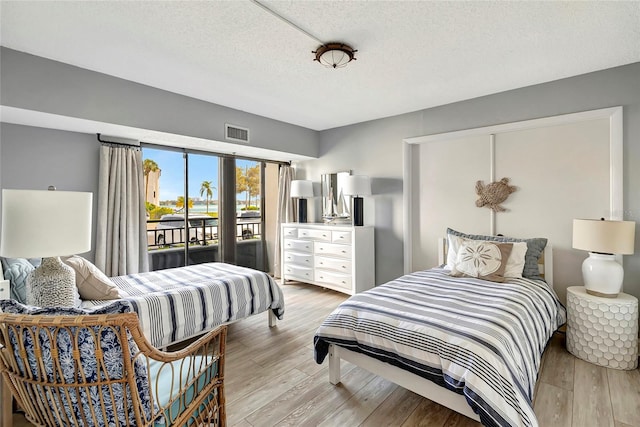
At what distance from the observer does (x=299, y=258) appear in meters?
4.74

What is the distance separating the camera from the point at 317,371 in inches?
94.7

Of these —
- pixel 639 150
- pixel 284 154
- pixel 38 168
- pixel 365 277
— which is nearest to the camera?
pixel 639 150

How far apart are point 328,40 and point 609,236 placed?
8.86 feet

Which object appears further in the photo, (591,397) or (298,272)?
(298,272)

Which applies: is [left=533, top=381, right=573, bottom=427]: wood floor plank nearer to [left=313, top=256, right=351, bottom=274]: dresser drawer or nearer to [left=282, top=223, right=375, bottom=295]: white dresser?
[left=282, top=223, right=375, bottom=295]: white dresser

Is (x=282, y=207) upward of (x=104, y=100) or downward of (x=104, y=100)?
downward

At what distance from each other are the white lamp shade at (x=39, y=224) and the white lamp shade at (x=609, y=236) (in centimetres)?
359

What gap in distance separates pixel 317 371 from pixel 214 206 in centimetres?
298

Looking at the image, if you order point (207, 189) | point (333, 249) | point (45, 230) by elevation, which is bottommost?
point (333, 249)

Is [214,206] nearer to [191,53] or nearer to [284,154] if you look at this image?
[284,154]

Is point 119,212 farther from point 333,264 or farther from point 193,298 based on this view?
point 333,264

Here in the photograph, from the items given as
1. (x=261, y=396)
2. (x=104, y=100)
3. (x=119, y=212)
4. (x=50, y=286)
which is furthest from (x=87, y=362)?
(x=119, y=212)

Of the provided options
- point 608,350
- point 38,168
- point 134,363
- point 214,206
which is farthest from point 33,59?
point 608,350

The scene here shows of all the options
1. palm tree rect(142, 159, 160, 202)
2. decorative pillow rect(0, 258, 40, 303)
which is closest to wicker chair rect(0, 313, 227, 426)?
decorative pillow rect(0, 258, 40, 303)
